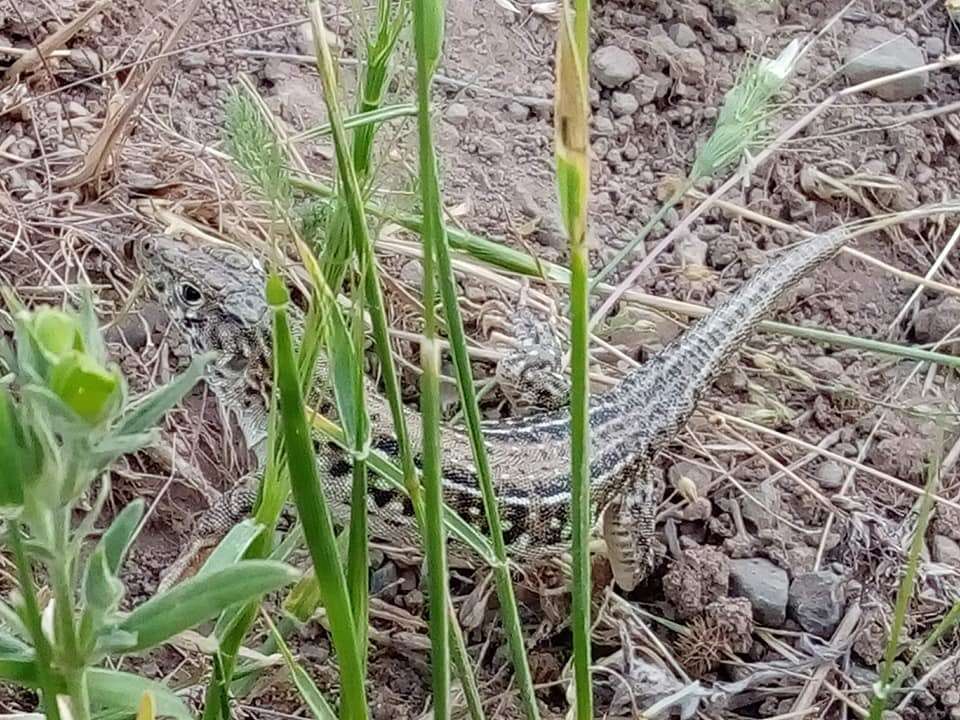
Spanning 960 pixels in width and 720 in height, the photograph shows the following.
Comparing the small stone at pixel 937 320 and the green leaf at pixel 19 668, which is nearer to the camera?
the green leaf at pixel 19 668

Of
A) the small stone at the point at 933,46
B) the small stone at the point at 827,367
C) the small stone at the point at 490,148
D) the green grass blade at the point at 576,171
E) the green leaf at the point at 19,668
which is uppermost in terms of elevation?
the green grass blade at the point at 576,171

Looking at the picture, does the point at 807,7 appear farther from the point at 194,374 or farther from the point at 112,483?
the point at 194,374

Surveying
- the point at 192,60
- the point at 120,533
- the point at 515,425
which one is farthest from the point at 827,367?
the point at 120,533

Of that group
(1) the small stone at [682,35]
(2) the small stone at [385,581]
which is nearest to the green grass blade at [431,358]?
(2) the small stone at [385,581]

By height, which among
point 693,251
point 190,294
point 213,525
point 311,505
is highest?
point 311,505

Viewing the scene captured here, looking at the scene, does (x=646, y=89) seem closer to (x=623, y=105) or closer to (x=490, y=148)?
(x=623, y=105)

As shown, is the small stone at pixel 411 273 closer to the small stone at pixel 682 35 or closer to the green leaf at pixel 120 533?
the small stone at pixel 682 35

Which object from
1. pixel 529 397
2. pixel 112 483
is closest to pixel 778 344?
pixel 529 397

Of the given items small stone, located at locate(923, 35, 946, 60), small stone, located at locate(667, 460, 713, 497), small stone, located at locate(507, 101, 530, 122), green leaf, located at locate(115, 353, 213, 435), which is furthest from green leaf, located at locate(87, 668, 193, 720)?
small stone, located at locate(923, 35, 946, 60)
